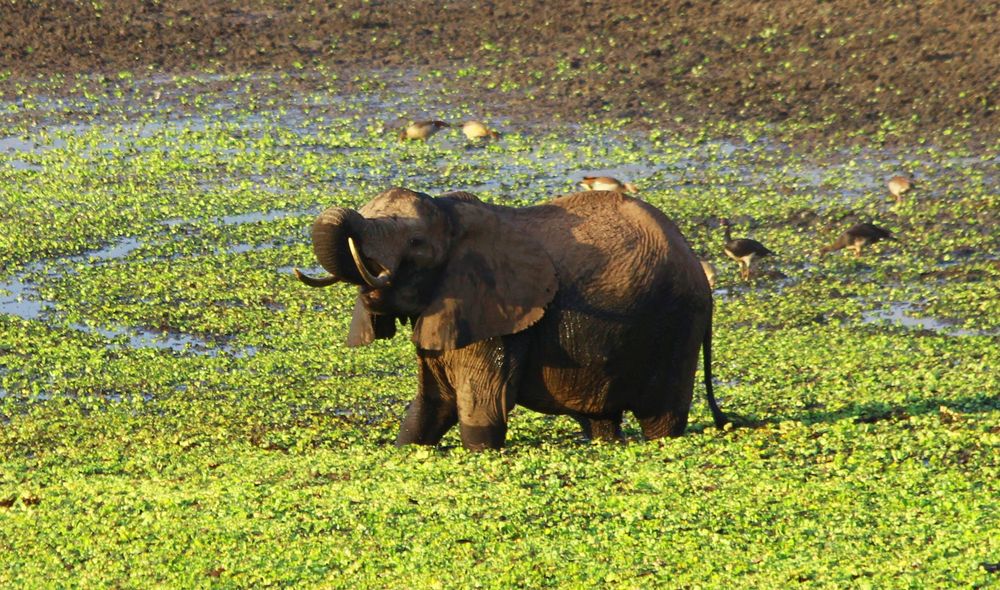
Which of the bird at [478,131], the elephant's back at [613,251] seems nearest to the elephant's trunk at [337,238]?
the elephant's back at [613,251]

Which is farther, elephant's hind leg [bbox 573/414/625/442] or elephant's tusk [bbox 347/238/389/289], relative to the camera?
elephant's hind leg [bbox 573/414/625/442]

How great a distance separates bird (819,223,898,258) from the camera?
18000 millimetres

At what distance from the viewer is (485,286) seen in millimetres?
10883

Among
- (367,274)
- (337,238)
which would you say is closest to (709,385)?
(367,274)

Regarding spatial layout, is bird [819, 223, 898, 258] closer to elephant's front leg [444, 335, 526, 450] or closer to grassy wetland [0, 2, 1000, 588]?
grassy wetland [0, 2, 1000, 588]

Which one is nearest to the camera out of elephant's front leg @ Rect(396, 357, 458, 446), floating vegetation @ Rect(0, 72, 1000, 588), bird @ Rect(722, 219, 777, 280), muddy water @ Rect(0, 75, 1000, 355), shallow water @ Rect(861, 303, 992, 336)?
floating vegetation @ Rect(0, 72, 1000, 588)

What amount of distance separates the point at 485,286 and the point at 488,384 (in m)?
0.60

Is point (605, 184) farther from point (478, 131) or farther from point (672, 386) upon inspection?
point (672, 386)

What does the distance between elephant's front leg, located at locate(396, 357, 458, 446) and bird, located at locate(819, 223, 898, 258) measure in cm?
755

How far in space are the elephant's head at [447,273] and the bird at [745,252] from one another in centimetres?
671

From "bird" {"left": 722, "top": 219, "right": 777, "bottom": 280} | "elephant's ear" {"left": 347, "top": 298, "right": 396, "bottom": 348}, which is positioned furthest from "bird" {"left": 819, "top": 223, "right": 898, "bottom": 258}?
"elephant's ear" {"left": 347, "top": 298, "right": 396, "bottom": 348}

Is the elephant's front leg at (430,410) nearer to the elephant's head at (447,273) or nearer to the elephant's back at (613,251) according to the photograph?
the elephant's head at (447,273)

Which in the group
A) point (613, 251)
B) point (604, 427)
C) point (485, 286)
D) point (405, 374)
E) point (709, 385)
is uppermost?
point (613, 251)

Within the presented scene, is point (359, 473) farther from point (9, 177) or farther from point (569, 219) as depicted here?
point (9, 177)
